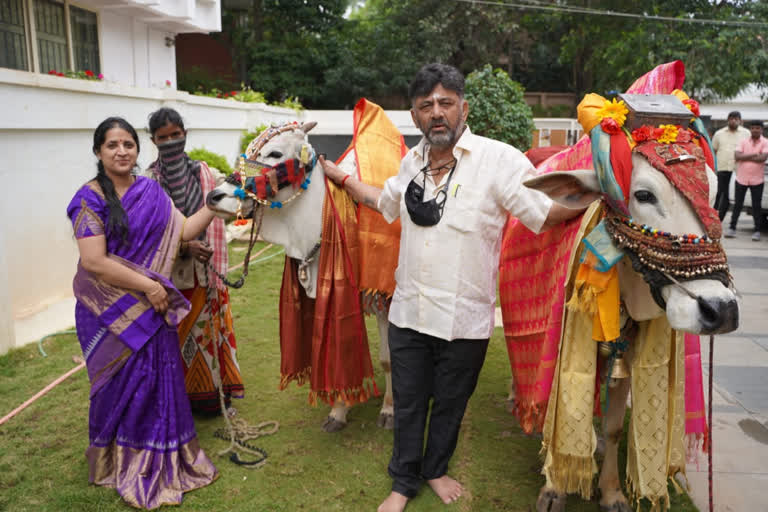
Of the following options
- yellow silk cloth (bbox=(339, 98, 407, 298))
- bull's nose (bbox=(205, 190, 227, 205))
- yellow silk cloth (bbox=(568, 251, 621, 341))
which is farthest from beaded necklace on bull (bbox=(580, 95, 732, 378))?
A: bull's nose (bbox=(205, 190, 227, 205))

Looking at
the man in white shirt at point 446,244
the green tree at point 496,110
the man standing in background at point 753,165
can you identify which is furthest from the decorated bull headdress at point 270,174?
the man standing in background at point 753,165

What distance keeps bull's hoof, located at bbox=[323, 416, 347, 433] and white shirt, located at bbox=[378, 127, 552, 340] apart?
4.16ft

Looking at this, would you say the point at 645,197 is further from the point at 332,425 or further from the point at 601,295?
the point at 332,425

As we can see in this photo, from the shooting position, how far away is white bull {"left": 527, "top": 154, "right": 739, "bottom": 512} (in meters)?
2.00

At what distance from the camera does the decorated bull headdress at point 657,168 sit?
6.80 ft

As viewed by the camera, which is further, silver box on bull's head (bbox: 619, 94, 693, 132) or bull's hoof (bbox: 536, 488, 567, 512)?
bull's hoof (bbox: 536, 488, 567, 512)

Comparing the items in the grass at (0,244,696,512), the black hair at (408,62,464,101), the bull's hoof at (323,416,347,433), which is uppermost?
the black hair at (408,62,464,101)

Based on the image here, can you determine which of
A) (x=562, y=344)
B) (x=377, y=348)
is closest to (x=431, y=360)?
(x=562, y=344)

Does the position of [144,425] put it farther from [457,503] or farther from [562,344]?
[562,344]

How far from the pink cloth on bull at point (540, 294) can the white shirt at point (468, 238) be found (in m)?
0.25

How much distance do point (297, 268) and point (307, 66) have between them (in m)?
18.6

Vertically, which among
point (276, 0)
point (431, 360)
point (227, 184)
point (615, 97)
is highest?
point (276, 0)

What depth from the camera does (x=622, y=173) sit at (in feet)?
7.22

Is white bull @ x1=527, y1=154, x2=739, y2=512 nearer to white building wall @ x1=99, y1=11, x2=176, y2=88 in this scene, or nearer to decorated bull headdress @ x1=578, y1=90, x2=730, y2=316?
decorated bull headdress @ x1=578, y1=90, x2=730, y2=316
